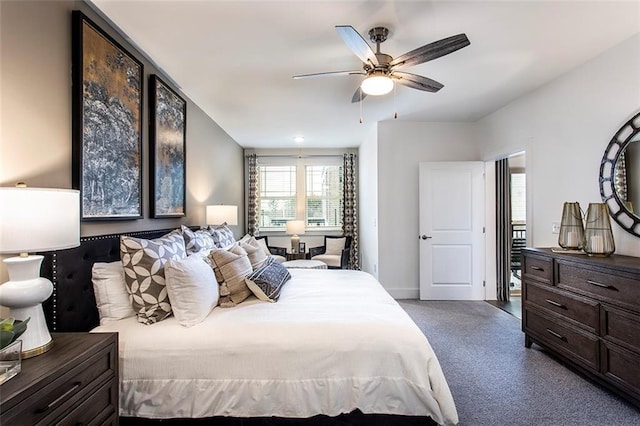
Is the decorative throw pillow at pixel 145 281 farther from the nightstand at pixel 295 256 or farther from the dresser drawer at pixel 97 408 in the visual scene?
the nightstand at pixel 295 256

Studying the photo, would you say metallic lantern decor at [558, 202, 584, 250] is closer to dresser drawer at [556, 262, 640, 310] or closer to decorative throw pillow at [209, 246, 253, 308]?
dresser drawer at [556, 262, 640, 310]

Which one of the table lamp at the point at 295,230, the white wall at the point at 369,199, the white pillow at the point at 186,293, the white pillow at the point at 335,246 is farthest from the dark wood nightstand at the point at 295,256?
the white pillow at the point at 186,293

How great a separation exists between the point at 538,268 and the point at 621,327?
2.65 ft

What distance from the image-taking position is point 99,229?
2074 mm

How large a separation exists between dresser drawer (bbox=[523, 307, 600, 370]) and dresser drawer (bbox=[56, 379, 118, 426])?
3.03 metres

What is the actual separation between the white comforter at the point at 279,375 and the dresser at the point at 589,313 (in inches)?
53.3

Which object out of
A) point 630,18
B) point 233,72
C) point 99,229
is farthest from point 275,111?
point 630,18

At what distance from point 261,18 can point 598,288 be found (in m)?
3.00

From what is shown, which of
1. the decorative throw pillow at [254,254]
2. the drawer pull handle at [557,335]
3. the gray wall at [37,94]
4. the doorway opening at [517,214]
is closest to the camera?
the gray wall at [37,94]

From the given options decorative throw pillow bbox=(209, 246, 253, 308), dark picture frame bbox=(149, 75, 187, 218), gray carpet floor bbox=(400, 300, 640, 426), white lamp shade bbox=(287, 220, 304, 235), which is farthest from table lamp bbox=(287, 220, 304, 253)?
decorative throw pillow bbox=(209, 246, 253, 308)

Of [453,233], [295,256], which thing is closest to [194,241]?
[295,256]

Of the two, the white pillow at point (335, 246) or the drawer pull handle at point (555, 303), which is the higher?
the white pillow at point (335, 246)

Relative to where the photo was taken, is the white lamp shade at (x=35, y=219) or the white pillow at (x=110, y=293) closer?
the white lamp shade at (x=35, y=219)

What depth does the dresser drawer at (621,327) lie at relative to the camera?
6.51 ft
